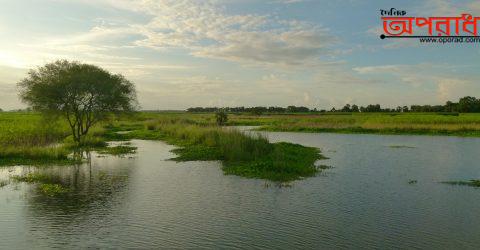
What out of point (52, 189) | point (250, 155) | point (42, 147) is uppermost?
point (42, 147)

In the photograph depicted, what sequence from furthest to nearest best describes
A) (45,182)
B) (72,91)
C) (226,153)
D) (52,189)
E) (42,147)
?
(72,91) → (42,147) → (226,153) → (45,182) → (52,189)

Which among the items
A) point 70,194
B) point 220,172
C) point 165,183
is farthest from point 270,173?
point 70,194

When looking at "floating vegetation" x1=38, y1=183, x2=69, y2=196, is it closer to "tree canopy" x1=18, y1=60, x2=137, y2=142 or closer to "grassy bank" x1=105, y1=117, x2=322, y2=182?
"grassy bank" x1=105, y1=117, x2=322, y2=182

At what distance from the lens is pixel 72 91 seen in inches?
1652

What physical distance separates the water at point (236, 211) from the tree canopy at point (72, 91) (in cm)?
1684

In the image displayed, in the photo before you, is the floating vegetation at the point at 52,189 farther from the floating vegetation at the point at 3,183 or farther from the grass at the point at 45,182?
the floating vegetation at the point at 3,183

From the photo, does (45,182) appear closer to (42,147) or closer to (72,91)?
(42,147)

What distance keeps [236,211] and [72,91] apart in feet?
105

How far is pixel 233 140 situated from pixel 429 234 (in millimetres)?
21493

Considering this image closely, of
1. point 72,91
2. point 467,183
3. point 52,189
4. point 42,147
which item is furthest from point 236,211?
point 72,91

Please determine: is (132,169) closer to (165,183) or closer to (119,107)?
(165,183)

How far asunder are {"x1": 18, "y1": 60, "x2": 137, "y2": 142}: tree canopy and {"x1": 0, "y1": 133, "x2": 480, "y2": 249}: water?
16.8m

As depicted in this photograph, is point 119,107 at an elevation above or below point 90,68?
below

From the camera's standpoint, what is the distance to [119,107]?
48312 mm
